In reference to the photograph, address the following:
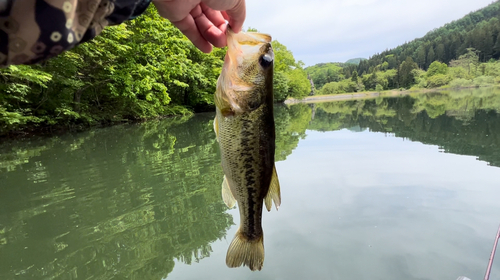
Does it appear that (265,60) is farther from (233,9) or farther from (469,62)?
(469,62)

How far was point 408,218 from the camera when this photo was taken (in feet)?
17.9

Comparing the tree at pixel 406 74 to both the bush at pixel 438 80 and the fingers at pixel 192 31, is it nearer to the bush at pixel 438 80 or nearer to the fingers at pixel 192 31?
the bush at pixel 438 80

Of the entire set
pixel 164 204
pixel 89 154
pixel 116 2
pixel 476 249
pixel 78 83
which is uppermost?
pixel 78 83

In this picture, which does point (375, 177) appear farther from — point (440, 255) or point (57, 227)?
point (57, 227)

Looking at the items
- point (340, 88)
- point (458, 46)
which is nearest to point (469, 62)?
point (458, 46)

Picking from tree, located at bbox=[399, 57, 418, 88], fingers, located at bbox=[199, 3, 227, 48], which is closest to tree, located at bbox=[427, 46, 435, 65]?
tree, located at bbox=[399, 57, 418, 88]

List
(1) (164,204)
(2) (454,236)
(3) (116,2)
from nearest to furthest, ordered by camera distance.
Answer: (3) (116,2)
(2) (454,236)
(1) (164,204)

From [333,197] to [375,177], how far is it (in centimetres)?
199

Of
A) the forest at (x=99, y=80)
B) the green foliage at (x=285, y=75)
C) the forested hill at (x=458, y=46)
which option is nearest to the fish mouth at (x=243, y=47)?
the forest at (x=99, y=80)

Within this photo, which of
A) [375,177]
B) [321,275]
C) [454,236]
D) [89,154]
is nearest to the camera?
[321,275]

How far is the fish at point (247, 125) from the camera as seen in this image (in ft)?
5.55

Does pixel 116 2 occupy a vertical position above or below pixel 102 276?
above

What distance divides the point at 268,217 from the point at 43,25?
17.1ft

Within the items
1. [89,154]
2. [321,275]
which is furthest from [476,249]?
[89,154]
